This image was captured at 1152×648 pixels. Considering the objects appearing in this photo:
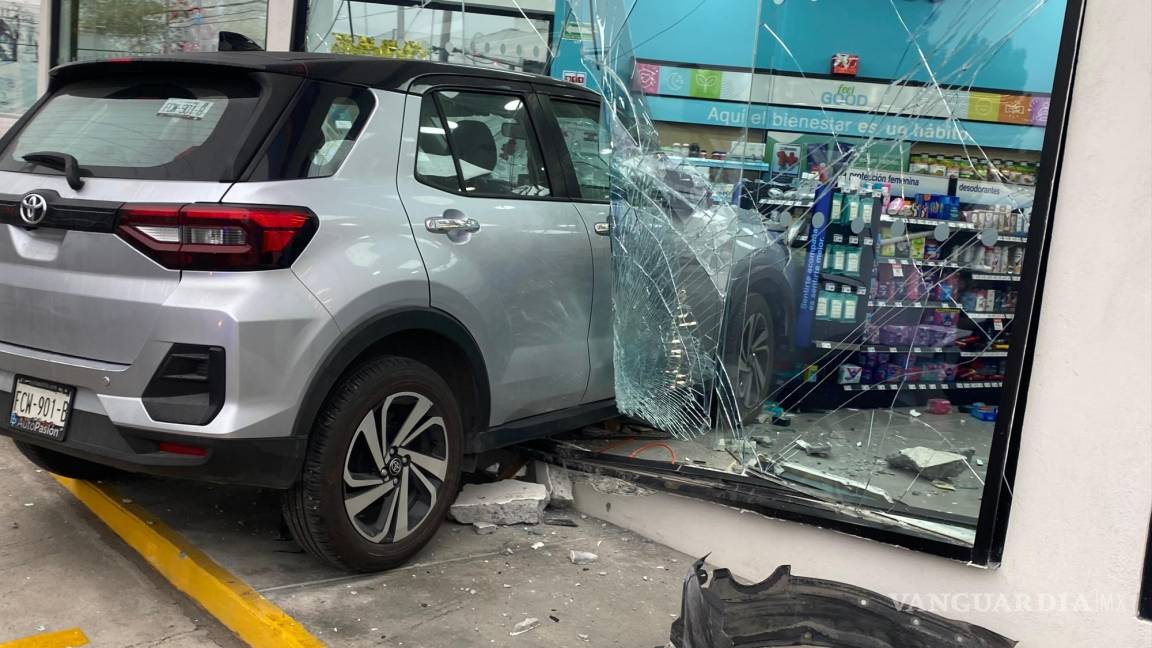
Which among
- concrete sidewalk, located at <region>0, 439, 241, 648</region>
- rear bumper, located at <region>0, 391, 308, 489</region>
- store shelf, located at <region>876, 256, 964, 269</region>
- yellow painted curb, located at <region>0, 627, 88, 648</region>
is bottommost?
yellow painted curb, located at <region>0, 627, 88, 648</region>

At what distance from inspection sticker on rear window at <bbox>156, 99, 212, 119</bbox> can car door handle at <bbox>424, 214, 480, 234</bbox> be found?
2.85 ft

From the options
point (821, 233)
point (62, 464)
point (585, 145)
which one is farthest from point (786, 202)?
point (62, 464)

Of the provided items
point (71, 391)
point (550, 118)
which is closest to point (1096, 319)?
point (550, 118)

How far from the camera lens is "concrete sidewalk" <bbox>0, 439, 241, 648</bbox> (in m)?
3.28

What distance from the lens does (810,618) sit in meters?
3.29

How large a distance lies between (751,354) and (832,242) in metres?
0.62

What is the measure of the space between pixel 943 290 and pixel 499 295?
5.87ft

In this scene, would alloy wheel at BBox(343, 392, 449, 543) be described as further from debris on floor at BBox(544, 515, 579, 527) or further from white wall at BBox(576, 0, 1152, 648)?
white wall at BBox(576, 0, 1152, 648)

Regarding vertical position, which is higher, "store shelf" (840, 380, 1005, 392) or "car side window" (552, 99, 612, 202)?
"car side window" (552, 99, 612, 202)

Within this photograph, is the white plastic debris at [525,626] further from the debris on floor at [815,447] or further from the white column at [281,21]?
the white column at [281,21]

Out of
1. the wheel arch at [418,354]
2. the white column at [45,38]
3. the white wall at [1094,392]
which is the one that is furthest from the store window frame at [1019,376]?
the white column at [45,38]

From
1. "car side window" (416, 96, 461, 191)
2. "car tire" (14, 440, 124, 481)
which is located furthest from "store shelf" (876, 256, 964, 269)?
"car tire" (14, 440, 124, 481)

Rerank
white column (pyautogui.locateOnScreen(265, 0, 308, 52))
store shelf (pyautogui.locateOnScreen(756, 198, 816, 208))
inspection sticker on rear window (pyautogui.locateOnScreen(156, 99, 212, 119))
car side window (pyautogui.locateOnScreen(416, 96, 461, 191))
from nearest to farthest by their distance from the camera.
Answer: inspection sticker on rear window (pyautogui.locateOnScreen(156, 99, 212, 119)), car side window (pyautogui.locateOnScreen(416, 96, 461, 191)), store shelf (pyautogui.locateOnScreen(756, 198, 816, 208)), white column (pyautogui.locateOnScreen(265, 0, 308, 52))

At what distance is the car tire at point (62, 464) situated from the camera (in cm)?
422
